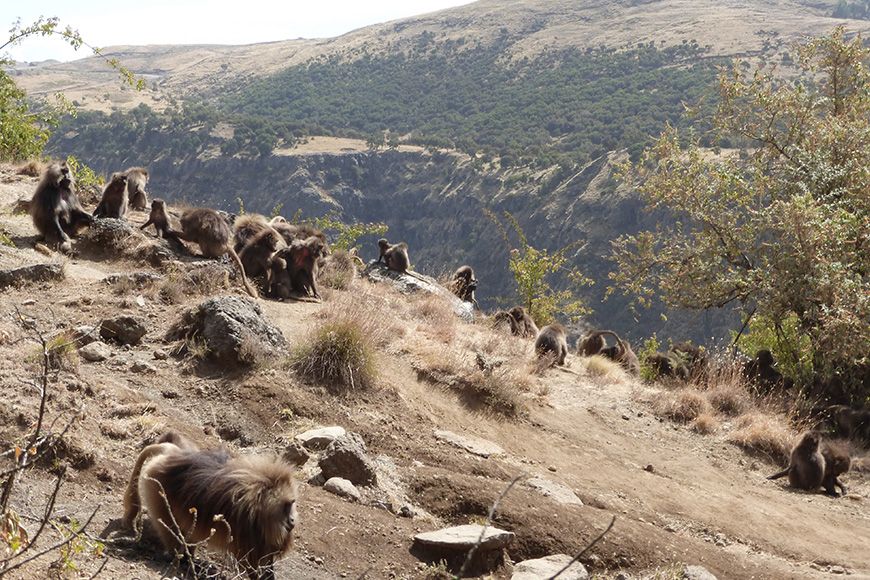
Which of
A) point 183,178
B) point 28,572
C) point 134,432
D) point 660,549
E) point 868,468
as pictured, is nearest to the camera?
point 28,572

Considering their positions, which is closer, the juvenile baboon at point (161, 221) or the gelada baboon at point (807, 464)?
the gelada baboon at point (807, 464)

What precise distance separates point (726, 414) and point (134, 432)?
997 centimetres

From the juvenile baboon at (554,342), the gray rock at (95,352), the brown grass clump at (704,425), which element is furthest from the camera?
the juvenile baboon at (554,342)

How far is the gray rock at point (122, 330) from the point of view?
10.0 m

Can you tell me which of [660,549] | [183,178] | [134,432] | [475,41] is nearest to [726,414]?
[660,549]

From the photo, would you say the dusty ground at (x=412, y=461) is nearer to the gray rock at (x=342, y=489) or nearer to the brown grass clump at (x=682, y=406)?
the gray rock at (x=342, y=489)

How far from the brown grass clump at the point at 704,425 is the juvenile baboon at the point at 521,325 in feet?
14.9

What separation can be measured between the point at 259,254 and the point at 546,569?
336 inches

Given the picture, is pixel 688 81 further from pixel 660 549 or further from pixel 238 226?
pixel 660 549

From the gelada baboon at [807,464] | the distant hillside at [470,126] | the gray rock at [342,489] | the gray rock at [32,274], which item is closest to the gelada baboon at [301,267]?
the gray rock at [32,274]

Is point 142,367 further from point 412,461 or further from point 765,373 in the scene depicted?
point 765,373

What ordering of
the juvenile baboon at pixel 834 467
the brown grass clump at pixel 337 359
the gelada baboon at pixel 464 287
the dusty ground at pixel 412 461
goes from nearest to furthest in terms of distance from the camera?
the dusty ground at pixel 412 461
the brown grass clump at pixel 337 359
the juvenile baboon at pixel 834 467
the gelada baboon at pixel 464 287

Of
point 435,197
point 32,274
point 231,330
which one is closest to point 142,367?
point 231,330

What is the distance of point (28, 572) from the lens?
498 centimetres
